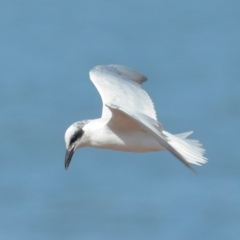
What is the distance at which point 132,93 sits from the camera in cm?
970

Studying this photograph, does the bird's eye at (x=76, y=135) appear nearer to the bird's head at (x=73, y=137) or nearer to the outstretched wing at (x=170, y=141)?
the bird's head at (x=73, y=137)

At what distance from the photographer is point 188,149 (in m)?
8.61

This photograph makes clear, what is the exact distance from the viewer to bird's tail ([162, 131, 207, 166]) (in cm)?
823

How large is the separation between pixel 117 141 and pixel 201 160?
41.8 inches

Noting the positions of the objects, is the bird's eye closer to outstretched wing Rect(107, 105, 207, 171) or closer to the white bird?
the white bird

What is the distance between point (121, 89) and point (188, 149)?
146 cm

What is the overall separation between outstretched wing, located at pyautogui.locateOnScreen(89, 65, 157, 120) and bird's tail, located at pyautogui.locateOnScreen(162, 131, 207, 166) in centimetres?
41

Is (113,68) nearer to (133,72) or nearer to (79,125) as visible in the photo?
(133,72)

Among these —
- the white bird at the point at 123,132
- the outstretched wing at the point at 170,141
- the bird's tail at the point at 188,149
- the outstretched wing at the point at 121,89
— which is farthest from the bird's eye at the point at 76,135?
the bird's tail at the point at 188,149

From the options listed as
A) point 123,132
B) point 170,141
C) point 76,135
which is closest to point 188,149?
point 170,141

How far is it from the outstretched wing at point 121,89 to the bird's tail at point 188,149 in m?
0.41

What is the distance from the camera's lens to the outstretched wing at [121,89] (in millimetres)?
9281

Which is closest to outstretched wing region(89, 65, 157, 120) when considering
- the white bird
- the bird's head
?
the white bird

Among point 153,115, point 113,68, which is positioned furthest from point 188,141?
point 113,68
